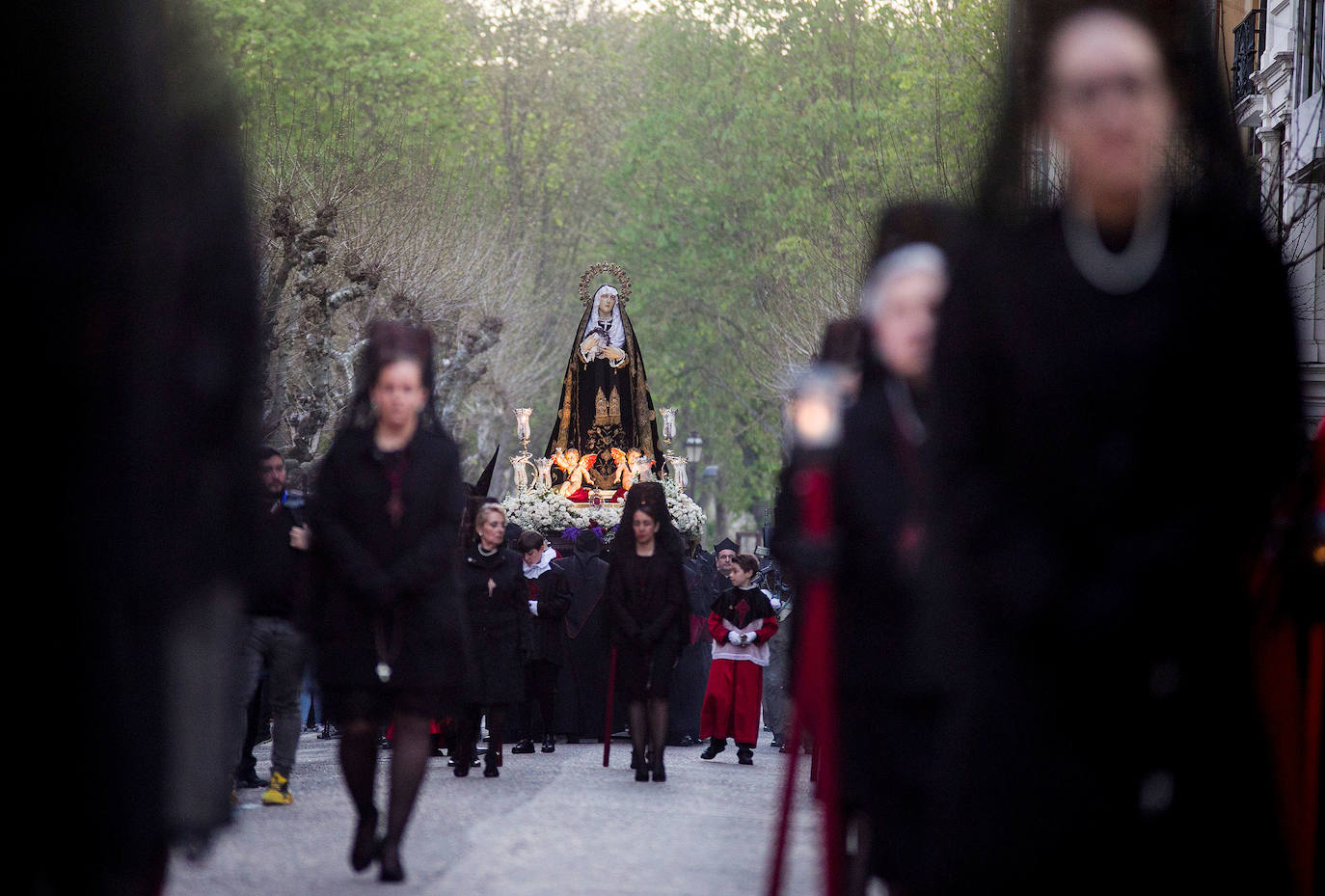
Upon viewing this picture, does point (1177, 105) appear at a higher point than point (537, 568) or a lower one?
lower

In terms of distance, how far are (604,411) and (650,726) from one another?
518 inches

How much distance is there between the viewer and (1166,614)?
285 cm

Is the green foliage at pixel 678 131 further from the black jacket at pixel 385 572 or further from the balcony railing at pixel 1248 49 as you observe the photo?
the black jacket at pixel 385 572

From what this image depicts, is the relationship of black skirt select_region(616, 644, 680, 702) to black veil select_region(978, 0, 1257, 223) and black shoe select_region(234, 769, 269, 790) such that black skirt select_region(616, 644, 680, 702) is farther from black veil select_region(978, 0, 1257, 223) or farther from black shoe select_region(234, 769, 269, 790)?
black veil select_region(978, 0, 1257, 223)

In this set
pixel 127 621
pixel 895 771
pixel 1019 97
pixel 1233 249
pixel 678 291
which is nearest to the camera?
pixel 1233 249

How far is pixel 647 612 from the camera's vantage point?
45.4ft

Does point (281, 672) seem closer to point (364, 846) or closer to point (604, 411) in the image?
point (364, 846)

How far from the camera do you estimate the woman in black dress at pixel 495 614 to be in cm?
1392

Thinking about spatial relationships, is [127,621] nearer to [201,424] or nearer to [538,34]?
[201,424]

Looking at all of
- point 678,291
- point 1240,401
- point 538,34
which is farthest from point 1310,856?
point 538,34

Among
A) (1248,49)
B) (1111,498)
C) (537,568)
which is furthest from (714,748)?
(1248,49)

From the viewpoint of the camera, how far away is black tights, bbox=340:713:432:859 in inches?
300

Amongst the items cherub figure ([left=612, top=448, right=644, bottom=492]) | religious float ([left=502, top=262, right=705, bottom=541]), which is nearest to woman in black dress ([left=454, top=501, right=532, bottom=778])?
religious float ([left=502, top=262, right=705, bottom=541])

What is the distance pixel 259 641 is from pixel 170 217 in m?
7.08
